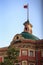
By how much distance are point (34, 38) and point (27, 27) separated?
1.44ft

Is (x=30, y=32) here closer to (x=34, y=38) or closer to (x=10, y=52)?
(x=34, y=38)

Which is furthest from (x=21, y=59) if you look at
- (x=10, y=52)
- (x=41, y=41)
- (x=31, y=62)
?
(x=10, y=52)

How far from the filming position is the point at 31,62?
17.2 feet

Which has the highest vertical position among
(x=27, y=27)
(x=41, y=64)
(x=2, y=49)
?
(x=27, y=27)

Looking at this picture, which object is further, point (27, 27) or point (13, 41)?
point (27, 27)

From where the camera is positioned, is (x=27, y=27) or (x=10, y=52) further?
(x=27, y=27)

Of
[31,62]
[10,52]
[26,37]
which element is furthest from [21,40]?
[10,52]

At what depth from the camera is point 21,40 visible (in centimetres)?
531

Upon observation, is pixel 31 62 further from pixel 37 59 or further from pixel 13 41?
pixel 13 41

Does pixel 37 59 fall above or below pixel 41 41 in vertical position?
below

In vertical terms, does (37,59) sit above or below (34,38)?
below

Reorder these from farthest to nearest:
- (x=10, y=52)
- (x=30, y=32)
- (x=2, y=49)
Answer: (x=30, y=32)
(x=2, y=49)
(x=10, y=52)

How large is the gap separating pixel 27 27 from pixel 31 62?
2.87ft

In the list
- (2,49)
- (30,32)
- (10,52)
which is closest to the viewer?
(10,52)
